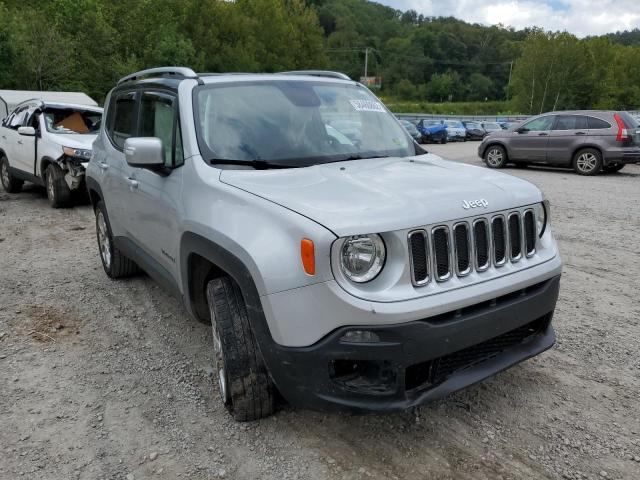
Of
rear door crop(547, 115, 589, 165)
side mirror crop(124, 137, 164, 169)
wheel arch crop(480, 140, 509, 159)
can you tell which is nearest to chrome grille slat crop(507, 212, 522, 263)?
side mirror crop(124, 137, 164, 169)

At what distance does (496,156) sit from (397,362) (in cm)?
1430

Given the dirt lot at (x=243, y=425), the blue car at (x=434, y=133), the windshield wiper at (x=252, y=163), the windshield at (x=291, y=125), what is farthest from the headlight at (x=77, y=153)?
the blue car at (x=434, y=133)

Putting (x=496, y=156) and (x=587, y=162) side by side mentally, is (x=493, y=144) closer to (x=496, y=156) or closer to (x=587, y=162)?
(x=496, y=156)

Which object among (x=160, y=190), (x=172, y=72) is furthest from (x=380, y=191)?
(x=172, y=72)

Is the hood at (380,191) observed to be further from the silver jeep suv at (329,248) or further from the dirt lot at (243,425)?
the dirt lot at (243,425)

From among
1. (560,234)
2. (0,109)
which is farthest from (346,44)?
(560,234)

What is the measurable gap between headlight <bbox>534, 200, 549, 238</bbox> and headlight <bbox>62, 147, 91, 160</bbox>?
7553 millimetres

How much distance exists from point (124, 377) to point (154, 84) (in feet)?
7.10

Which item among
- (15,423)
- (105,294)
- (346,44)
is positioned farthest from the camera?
(346,44)

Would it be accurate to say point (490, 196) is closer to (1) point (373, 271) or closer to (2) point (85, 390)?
(1) point (373, 271)

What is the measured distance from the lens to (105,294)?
505 cm

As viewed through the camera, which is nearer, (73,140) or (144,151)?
(144,151)

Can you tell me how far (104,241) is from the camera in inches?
213

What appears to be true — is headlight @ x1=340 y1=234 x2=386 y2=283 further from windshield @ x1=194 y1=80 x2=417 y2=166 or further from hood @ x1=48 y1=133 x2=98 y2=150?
hood @ x1=48 y1=133 x2=98 y2=150
